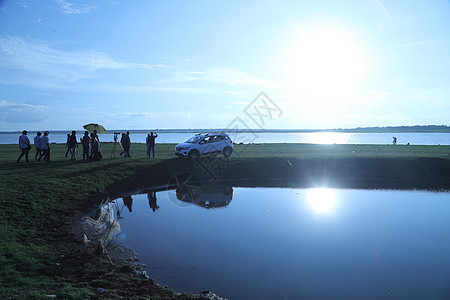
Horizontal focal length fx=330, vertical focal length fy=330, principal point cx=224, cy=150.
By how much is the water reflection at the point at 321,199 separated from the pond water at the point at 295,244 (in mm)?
58

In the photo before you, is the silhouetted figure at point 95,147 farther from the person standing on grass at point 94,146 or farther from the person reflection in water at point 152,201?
the person reflection in water at point 152,201

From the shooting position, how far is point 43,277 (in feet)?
26.5

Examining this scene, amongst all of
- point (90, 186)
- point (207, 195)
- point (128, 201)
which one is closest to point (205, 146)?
point (207, 195)

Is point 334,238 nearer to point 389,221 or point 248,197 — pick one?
point 389,221

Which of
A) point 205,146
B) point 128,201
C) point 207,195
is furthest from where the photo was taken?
point 205,146

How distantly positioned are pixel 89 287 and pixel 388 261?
8500 millimetres

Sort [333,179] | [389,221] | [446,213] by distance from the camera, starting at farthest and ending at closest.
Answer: [333,179]
[446,213]
[389,221]

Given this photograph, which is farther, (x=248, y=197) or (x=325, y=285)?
(x=248, y=197)

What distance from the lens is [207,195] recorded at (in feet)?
67.9

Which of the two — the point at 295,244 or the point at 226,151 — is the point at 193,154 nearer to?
the point at 226,151

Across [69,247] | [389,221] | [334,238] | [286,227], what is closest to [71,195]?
[69,247]

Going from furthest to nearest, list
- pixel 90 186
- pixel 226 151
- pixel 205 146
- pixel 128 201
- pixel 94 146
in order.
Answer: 1. pixel 226 151
2. pixel 205 146
3. pixel 94 146
4. pixel 90 186
5. pixel 128 201

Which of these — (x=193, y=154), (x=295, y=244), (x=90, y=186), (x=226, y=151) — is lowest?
(x=295, y=244)

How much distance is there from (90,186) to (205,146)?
1087 centimetres
